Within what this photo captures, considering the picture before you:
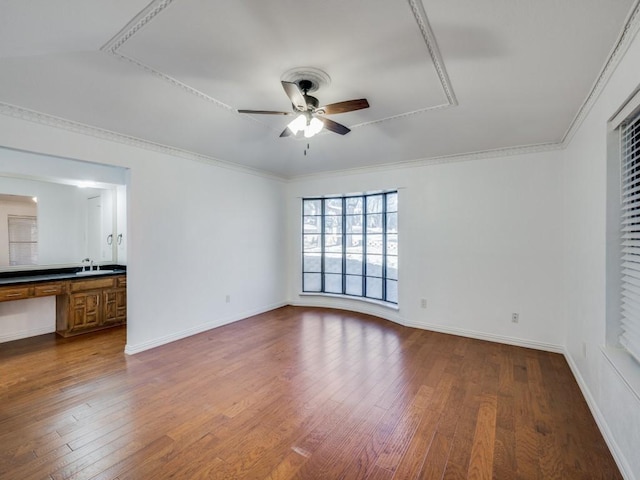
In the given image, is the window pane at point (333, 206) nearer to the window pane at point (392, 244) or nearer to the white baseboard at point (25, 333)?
the window pane at point (392, 244)

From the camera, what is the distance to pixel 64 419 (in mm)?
2254

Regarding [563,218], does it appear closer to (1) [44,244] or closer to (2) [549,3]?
(2) [549,3]

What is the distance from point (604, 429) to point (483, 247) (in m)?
2.32

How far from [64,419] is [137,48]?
2.77 metres

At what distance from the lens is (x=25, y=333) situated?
4.04 metres

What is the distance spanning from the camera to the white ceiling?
5.22 ft

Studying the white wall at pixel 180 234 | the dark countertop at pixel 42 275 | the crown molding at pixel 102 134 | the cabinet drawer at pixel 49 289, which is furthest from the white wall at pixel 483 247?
the cabinet drawer at pixel 49 289

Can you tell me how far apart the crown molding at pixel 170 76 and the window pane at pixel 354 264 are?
3284 millimetres

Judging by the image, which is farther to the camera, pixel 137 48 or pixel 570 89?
pixel 570 89

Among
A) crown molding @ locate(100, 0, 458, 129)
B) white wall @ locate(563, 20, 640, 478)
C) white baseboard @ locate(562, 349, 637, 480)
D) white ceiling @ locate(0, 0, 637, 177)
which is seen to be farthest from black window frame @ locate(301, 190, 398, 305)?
crown molding @ locate(100, 0, 458, 129)

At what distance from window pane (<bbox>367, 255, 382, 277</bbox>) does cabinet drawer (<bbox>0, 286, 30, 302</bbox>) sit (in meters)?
4.93

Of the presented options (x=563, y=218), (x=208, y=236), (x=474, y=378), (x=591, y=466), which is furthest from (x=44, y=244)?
(x=563, y=218)

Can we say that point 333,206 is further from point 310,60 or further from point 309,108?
point 310,60

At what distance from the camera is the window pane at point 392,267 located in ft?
16.4
